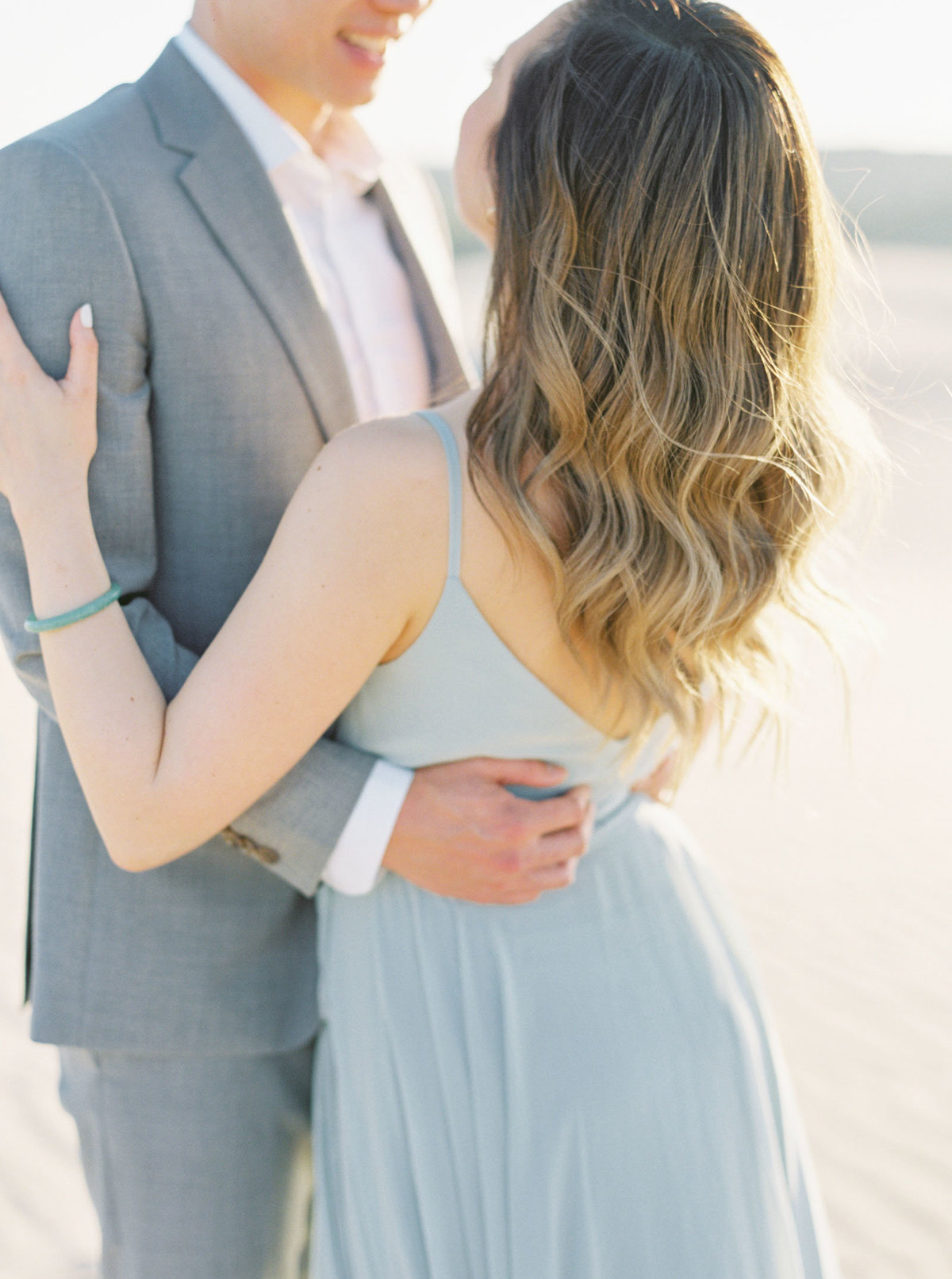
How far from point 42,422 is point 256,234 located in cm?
43

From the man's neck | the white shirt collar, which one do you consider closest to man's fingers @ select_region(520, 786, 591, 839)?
the white shirt collar

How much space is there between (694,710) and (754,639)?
0.14m

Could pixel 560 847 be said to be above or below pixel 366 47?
below

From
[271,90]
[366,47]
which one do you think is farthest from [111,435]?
[366,47]

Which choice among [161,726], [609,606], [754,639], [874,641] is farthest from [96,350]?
[874,641]

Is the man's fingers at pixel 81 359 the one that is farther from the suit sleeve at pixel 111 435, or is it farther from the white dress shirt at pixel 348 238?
the white dress shirt at pixel 348 238

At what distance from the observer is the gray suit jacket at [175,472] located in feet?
4.94

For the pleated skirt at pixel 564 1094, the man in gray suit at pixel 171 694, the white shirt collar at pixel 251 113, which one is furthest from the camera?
the white shirt collar at pixel 251 113

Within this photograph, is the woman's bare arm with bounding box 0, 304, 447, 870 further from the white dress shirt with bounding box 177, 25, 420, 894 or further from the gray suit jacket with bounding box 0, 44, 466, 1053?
the white dress shirt with bounding box 177, 25, 420, 894

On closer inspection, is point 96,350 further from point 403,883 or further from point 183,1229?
point 183,1229

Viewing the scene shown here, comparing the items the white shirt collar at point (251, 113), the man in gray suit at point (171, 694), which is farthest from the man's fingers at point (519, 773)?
the white shirt collar at point (251, 113)

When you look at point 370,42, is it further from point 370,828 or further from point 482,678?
point 370,828

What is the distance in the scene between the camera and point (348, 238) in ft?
7.15

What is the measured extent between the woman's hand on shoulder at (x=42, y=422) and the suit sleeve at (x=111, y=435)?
3 centimetres
